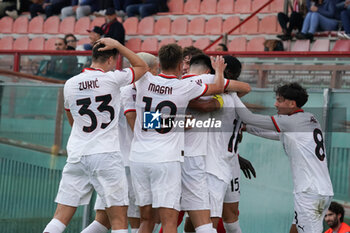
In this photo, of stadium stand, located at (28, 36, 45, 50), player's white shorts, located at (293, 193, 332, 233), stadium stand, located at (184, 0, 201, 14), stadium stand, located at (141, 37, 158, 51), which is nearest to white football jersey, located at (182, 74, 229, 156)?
player's white shorts, located at (293, 193, 332, 233)

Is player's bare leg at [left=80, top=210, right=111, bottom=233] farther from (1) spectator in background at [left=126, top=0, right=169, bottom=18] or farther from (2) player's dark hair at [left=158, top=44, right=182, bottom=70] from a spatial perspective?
(1) spectator in background at [left=126, top=0, right=169, bottom=18]

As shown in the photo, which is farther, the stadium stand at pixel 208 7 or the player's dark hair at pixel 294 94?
the stadium stand at pixel 208 7

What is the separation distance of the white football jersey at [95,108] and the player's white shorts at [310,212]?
1775 mm

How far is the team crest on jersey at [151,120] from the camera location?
17.5 feet

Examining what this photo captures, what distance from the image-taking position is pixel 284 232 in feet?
22.6

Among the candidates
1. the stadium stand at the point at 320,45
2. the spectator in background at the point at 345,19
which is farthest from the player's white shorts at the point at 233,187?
the stadium stand at the point at 320,45

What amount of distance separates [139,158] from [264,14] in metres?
8.49

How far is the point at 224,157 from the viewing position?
5.65m

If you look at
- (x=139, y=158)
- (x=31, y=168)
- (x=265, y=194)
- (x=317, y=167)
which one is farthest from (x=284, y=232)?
(x=31, y=168)

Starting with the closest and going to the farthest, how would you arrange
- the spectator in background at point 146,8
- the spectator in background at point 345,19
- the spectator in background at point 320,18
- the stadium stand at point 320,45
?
1. the spectator in background at point 345,19
2. the stadium stand at point 320,45
3. the spectator in background at point 320,18
4. the spectator in background at point 146,8

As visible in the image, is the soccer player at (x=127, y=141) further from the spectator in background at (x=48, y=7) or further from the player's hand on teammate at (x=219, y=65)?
the spectator in background at (x=48, y=7)

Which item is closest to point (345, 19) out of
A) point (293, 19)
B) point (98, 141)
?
point (293, 19)

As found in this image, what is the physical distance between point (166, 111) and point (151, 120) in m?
0.16

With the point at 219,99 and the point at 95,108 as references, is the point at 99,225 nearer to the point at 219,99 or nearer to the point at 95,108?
the point at 95,108
